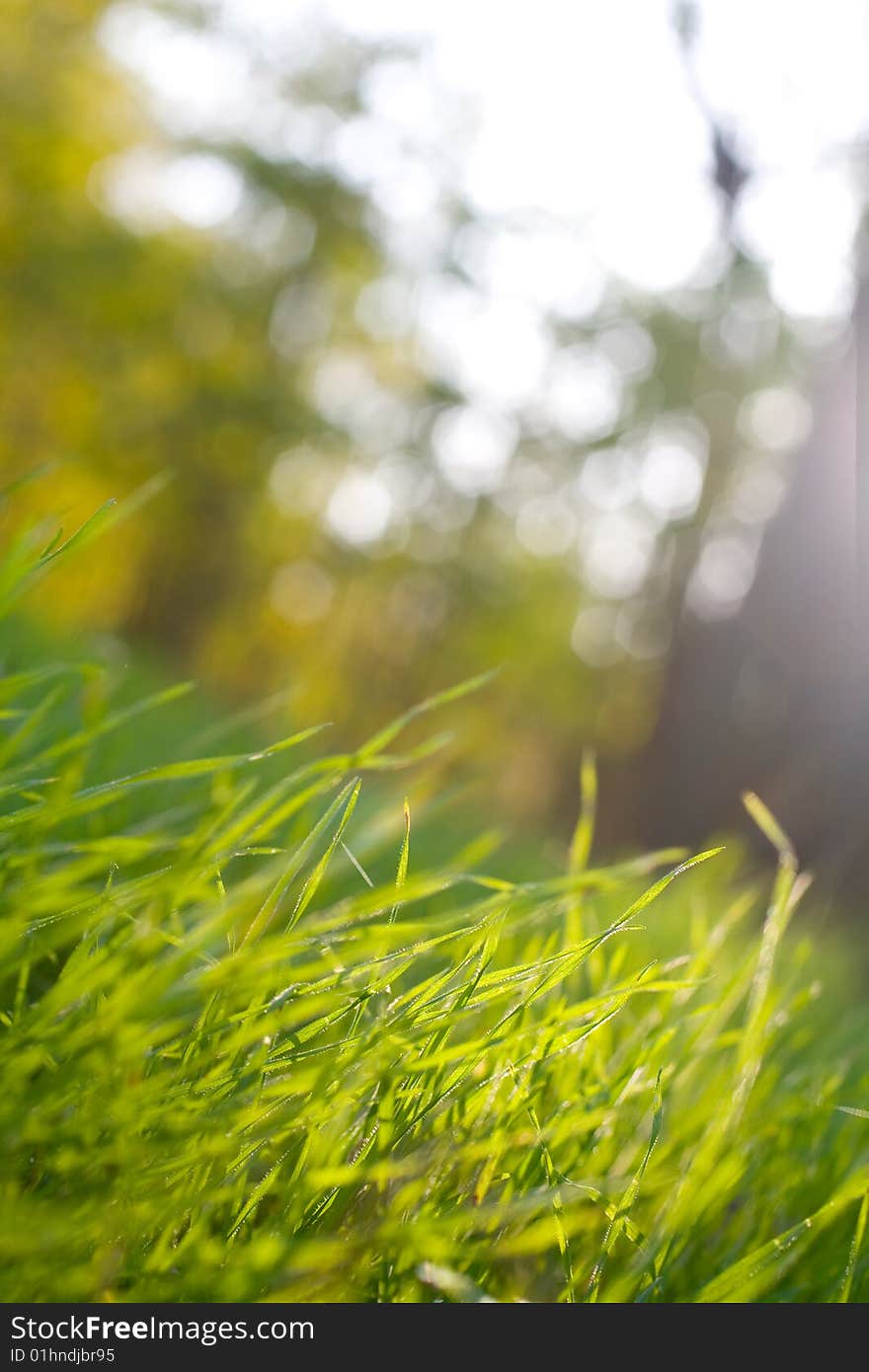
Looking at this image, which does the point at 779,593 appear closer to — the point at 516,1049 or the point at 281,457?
the point at 516,1049

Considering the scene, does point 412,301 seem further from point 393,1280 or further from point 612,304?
point 393,1280

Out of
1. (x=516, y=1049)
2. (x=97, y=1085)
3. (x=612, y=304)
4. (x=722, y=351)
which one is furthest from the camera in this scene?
(x=612, y=304)

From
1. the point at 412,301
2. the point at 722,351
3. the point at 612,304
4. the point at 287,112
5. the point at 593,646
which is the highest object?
the point at 287,112

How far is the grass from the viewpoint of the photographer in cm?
46

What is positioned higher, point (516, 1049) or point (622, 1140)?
point (516, 1049)

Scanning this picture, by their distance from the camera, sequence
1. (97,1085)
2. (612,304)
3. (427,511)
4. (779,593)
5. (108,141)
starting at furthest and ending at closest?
(427,511) → (108,141) → (612,304) → (779,593) → (97,1085)

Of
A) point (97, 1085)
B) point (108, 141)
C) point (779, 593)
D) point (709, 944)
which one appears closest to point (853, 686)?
point (779, 593)

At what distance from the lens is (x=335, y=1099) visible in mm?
515

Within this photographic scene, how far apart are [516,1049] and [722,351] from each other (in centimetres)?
991

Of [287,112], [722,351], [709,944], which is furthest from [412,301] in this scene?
[709,944]

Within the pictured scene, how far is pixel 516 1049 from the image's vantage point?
25.1 inches

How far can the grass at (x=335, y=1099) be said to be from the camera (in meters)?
0.46

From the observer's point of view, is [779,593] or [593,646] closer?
[779,593]

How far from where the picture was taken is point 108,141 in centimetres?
1128
